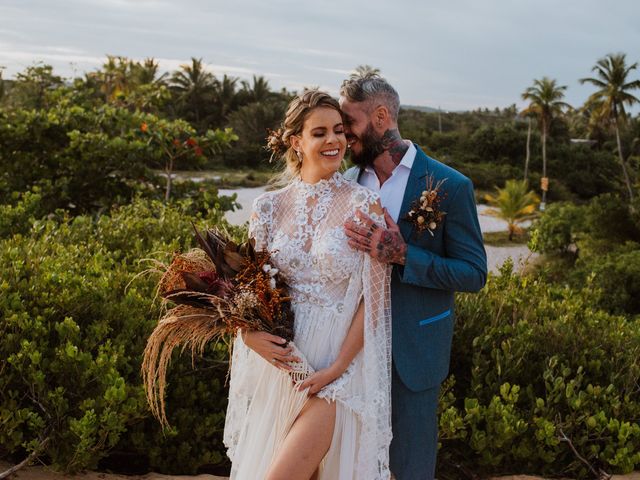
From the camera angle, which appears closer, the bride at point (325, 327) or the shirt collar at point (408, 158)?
the bride at point (325, 327)

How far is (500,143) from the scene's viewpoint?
53.4 m

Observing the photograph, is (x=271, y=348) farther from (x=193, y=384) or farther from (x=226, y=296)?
(x=193, y=384)

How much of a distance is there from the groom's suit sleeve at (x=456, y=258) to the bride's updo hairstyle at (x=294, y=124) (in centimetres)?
60

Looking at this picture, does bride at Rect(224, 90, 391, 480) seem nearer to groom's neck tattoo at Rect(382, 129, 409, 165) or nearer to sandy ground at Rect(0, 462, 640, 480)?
groom's neck tattoo at Rect(382, 129, 409, 165)

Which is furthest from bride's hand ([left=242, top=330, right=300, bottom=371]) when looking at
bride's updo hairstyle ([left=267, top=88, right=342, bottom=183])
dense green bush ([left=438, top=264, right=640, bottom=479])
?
dense green bush ([left=438, top=264, right=640, bottom=479])

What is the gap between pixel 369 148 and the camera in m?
3.04

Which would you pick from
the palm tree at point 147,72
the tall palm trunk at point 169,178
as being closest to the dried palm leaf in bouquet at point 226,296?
the tall palm trunk at point 169,178

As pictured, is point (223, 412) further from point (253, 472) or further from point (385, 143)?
point (385, 143)

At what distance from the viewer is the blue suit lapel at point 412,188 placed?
295cm

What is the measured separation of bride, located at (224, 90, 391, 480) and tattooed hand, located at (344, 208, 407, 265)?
0.03 m

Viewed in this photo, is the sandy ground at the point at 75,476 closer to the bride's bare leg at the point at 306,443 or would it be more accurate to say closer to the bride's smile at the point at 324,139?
the bride's bare leg at the point at 306,443

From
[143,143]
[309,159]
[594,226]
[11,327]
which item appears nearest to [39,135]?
[143,143]

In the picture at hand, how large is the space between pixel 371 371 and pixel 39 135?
28.8 feet

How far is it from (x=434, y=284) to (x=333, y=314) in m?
0.41
